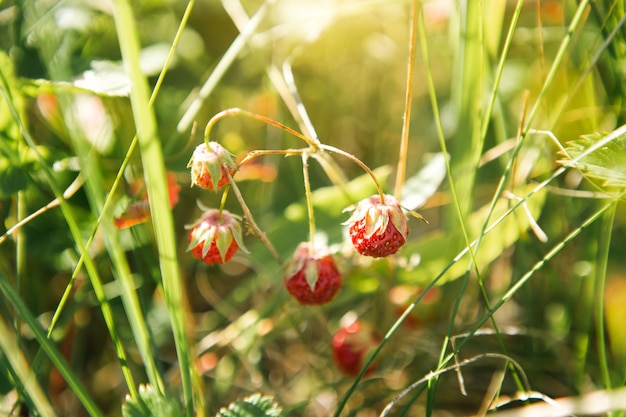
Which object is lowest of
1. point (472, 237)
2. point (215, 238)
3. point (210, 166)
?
point (472, 237)

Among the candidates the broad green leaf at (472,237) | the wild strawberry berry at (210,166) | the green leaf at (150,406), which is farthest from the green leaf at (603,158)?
the green leaf at (150,406)

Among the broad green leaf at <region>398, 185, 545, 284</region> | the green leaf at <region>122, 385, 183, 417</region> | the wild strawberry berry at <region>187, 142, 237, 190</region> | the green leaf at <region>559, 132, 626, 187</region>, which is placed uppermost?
the wild strawberry berry at <region>187, 142, 237, 190</region>

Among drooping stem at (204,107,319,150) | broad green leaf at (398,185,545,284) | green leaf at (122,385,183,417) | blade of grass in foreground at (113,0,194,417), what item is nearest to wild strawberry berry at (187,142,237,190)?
→ drooping stem at (204,107,319,150)

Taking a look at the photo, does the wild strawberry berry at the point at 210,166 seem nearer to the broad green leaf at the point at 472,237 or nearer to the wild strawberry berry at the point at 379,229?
the wild strawberry berry at the point at 379,229

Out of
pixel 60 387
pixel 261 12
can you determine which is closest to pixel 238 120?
pixel 261 12

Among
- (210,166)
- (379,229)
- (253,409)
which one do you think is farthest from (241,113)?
(253,409)

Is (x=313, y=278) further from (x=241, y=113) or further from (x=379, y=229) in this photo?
(x=241, y=113)

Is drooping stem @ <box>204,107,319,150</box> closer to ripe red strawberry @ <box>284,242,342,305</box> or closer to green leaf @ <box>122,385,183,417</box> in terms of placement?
ripe red strawberry @ <box>284,242,342,305</box>
